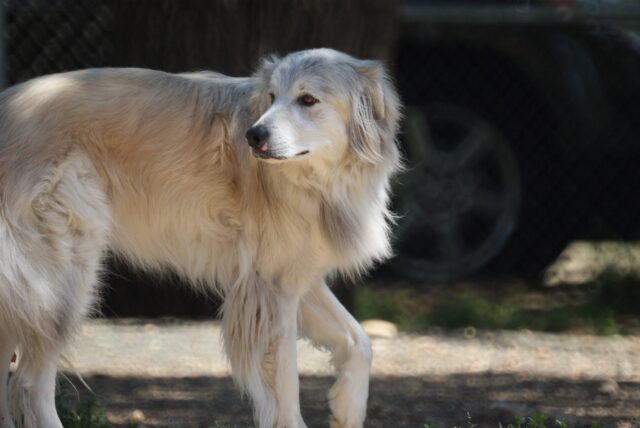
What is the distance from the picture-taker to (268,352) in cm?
479

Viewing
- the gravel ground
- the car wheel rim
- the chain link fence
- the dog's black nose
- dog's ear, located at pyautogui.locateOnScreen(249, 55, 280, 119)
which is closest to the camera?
the dog's black nose

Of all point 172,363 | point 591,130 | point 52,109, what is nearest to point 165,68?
point 172,363

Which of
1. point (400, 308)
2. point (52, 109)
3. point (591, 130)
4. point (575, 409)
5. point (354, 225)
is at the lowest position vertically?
point (400, 308)

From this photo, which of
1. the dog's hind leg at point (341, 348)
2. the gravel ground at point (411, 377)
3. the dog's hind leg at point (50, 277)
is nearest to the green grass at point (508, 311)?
the gravel ground at point (411, 377)

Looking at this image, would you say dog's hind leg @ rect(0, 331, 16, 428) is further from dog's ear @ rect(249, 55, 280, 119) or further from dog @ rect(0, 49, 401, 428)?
dog's ear @ rect(249, 55, 280, 119)

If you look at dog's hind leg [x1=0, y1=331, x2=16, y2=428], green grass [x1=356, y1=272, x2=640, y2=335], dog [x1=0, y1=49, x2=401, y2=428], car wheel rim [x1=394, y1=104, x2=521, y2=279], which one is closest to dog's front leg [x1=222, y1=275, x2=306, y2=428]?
dog [x1=0, y1=49, x2=401, y2=428]

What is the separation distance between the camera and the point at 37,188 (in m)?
4.52

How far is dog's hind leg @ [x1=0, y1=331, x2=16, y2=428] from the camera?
4.79m

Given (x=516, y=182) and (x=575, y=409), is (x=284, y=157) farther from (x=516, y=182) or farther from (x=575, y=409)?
(x=516, y=182)

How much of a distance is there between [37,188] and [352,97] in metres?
1.29

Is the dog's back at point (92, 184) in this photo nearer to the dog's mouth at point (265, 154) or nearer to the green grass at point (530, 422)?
the dog's mouth at point (265, 154)

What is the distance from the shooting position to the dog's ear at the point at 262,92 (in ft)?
15.6

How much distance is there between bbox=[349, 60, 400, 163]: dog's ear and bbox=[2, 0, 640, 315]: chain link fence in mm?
2442

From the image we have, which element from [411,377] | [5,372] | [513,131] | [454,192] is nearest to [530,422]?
[411,377]
